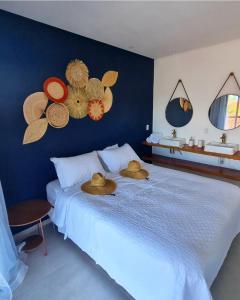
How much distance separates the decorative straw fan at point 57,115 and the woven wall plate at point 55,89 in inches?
3.0

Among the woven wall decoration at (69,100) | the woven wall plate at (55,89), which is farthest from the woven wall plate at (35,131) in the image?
the woven wall plate at (55,89)

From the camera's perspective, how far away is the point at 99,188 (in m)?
2.15

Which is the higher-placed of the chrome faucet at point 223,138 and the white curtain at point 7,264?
the chrome faucet at point 223,138

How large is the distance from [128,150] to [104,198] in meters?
1.18

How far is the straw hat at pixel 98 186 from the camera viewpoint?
82.2 inches

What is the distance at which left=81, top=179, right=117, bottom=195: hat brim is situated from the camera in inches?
81.7

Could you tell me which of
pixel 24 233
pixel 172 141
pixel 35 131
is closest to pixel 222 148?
pixel 172 141

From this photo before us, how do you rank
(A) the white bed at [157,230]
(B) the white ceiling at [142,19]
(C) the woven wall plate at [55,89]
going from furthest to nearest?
(C) the woven wall plate at [55,89] < (B) the white ceiling at [142,19] < (A) the white bed at [157,230]

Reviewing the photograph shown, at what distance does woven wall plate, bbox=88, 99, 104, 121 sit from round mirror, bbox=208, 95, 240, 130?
1.81 metres

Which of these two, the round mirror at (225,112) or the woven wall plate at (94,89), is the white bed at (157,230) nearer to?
the round mirror at (225,112)

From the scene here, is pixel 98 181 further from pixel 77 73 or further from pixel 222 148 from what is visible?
pixel 222 148

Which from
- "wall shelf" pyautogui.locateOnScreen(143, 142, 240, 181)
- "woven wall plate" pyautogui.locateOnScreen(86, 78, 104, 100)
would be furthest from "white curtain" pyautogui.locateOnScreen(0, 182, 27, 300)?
"wall shelf" pyautogui.locateOnScreen(143, 142, 240, 181)

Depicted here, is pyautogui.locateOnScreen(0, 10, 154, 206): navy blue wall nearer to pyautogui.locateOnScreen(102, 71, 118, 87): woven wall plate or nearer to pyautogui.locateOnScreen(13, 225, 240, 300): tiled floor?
pyautogui.locateOnScreen(102, 71, 118, 87): woven wall plate

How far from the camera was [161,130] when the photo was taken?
389 cm
